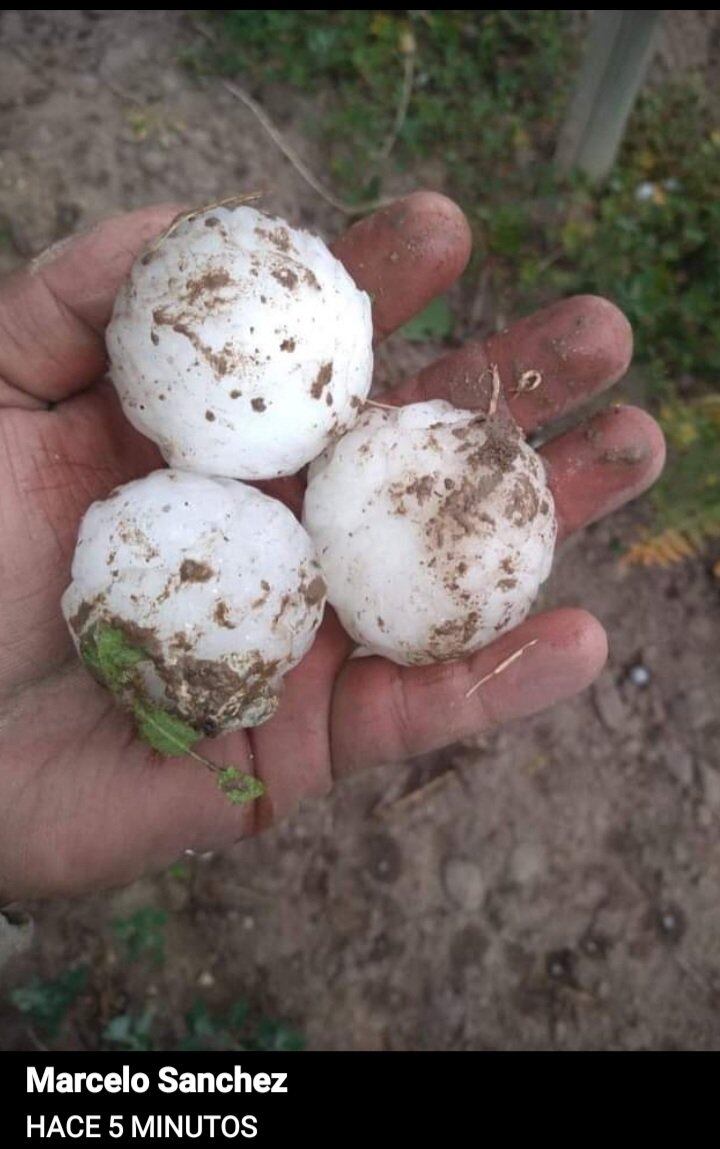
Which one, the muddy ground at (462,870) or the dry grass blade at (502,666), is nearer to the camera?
the dry grass blade at (502,666)

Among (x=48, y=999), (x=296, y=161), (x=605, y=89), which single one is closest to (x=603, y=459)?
(x=605, y=89)

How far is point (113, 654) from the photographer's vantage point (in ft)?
4.91

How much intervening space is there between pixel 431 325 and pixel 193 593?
1.42 meters

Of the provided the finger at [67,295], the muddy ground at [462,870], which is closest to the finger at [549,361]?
the finger at [67,295]

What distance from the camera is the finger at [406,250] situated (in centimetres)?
188

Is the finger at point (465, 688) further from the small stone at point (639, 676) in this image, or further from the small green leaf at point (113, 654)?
the small stone at point (639, 676)

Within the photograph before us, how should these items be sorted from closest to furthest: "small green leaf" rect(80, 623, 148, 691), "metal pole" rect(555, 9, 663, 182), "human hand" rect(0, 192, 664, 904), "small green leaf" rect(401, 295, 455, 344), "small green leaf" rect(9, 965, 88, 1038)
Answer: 1. "small green leaf" rect(80, 623, 148, 691)
2. "human hand" rect(0, 192, 664, 904)
3. "small green leaf" rect(9, 965, 88, 1038)
4. "metal pole" rect(555, 9, 663, 182)
5. "small green leaf" rect(401, 295, 455, 344)

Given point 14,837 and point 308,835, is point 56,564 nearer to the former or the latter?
point 14,837

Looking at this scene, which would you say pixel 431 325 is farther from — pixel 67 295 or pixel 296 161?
pixel 67 295

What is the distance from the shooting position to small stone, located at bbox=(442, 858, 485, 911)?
2342mm

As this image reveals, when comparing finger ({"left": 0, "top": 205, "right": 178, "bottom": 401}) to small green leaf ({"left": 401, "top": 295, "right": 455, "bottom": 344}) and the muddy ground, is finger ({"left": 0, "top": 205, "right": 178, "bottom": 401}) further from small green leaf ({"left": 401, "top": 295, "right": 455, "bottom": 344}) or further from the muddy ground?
small green leaf ({"left": 401, "top": 295, "right": 455, "bottom": 344})

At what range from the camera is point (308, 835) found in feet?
7.75

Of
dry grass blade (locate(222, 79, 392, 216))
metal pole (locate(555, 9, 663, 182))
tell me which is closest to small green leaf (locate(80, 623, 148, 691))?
dry grass blade (locate(222, 79, 392, 216))

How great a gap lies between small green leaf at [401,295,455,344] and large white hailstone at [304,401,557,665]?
3.27 feet
